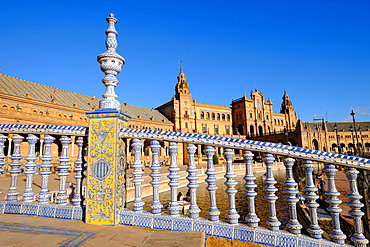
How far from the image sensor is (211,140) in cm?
313

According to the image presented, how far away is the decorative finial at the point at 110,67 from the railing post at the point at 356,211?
3238mm

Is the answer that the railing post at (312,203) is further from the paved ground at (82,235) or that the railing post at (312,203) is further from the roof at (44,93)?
the roof at (44,93)

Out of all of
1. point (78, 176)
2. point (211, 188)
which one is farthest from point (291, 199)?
point (78, 176)

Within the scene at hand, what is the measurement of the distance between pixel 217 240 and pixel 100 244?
4.50 ft

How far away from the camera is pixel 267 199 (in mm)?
2760

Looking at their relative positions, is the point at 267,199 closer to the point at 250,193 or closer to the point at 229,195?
the point at 250,193

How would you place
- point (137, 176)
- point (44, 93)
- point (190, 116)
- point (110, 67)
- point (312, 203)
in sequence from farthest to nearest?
1. point (190, 116)
2. point (44, 93)
3. point (110, 67)
4. point (137, 176)
5. point (312, 203)

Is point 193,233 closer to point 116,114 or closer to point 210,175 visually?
point 210,175

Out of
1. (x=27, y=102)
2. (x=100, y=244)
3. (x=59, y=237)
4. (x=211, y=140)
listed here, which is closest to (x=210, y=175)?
(x=211, y=140)

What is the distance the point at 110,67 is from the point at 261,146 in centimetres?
261

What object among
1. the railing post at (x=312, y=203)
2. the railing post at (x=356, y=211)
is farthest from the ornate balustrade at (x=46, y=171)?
the railing post at (x=356, y=211)

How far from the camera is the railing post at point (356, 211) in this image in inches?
94.9

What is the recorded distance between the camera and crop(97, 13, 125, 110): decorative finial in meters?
3.54

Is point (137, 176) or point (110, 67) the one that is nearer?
point (137, 176)
